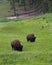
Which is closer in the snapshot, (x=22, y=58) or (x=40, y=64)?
(x=40, y=64)

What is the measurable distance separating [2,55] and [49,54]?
341cm

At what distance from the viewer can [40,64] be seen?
2119 cm

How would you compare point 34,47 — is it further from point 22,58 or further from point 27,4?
point 27,4

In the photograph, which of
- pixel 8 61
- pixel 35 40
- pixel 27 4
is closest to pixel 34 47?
pixel 35 40

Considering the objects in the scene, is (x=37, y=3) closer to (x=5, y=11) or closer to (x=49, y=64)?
(x=5, y=11)

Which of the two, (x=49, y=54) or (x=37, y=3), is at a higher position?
(x=49, y=54)

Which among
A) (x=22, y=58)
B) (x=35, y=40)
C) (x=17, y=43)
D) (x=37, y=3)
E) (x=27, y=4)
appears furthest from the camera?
(x=27, y=4)

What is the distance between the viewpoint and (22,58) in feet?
74.8

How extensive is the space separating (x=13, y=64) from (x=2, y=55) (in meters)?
2.53

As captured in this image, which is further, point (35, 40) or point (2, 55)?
point (35, 40)

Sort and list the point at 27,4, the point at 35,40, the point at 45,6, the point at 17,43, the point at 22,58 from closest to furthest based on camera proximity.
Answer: the point at 22,58 < the point at 17,43 < the point at 35,40 < the point at 45,6 < the point at 27,4

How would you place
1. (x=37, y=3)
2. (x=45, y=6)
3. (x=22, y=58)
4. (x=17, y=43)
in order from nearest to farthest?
(x=22, y=58) < (x=17, y=43) < (x=45, y=6) < (x=37, y=3)

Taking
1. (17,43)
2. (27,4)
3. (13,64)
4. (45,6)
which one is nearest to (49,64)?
(13,64)

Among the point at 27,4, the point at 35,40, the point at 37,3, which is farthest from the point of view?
the point at 27,4
